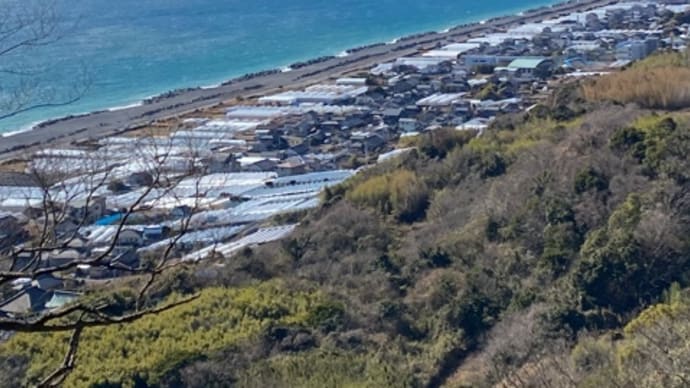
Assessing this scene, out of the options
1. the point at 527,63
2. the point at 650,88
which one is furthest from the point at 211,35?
the point at 650,88

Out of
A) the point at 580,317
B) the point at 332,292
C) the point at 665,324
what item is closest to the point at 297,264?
the point at 332,292

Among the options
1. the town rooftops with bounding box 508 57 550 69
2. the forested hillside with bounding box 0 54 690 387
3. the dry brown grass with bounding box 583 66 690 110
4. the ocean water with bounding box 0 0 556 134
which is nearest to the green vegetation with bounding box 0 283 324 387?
the forested hillside with bounding box 0 54 690 387

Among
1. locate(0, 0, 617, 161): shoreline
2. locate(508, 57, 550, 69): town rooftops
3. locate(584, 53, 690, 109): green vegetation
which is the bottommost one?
locate(508, 57, 550, 69): town rooftops

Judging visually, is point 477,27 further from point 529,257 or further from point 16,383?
point 16,383

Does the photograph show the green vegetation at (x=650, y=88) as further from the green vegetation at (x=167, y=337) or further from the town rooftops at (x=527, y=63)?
the town rooftops at (x=527, y=63)

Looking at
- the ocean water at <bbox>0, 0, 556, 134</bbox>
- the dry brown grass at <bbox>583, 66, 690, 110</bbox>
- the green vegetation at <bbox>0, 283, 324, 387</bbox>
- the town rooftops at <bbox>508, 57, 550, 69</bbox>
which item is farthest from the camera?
the ocean water at <bbox>0, 0, 556, 134</bbox>

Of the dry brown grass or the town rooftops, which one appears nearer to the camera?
the dry brown grass

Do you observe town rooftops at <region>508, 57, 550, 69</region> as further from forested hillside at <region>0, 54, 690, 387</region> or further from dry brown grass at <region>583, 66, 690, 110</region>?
forested hillside at <region>0, 54, 690, 387</region>

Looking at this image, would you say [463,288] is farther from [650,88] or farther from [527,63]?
[527,63]
